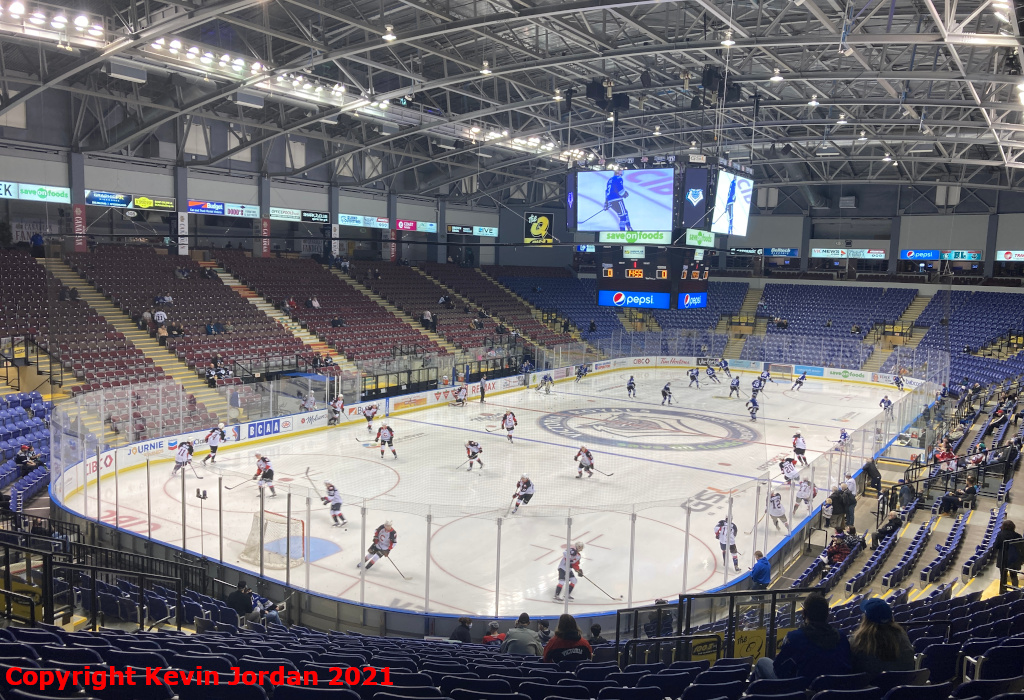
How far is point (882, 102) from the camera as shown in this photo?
90.8 feet

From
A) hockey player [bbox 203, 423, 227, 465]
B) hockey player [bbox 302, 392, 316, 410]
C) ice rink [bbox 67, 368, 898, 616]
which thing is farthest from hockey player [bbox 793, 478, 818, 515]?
hockey player [bbox 302, 392, 316, 410]

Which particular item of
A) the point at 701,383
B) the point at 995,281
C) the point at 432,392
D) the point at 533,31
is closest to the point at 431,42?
the point at 533,31

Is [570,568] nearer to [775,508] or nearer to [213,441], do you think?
[775,508]

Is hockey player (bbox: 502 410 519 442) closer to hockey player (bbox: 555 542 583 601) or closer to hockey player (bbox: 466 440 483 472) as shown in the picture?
hockey player (bbox: 466 440 483 472)

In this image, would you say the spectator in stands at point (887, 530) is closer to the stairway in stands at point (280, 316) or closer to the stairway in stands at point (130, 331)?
the stairway in stands at point (130, 331)

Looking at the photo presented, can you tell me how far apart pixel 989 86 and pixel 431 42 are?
2045cm

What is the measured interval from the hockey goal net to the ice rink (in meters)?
0.08

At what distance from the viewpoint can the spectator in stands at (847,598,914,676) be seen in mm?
4578

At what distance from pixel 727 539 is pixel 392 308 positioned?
97.4 ft

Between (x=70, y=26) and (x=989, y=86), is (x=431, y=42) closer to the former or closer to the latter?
(x=70, y=26)

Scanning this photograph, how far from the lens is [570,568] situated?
12305 mm

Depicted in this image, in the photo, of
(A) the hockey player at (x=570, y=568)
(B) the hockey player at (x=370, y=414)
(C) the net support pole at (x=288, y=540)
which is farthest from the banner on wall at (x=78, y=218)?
(A) the hockey player at (x=570, y=568)

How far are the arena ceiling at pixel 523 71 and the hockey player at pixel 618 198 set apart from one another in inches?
66.6

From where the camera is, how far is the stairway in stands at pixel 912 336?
42031mm
